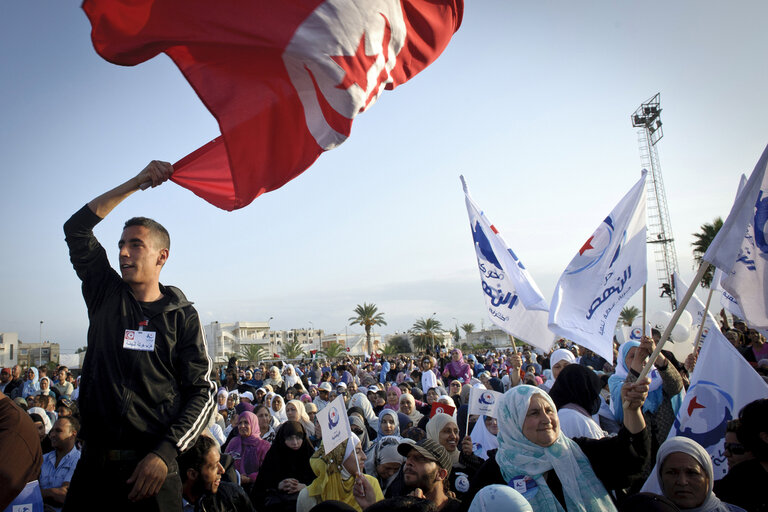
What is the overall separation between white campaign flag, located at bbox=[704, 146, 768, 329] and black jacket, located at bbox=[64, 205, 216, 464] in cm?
310

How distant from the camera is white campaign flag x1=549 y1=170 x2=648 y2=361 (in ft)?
18.6

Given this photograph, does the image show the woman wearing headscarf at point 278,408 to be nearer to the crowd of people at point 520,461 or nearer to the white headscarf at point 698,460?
the crowd of people at point 520,461

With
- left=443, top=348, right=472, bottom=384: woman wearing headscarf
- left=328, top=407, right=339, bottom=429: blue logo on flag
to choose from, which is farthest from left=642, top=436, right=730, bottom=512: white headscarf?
left=443, top=348, right=472, bottom=384: woman wearing headscarf

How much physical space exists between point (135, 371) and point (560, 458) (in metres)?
2.18

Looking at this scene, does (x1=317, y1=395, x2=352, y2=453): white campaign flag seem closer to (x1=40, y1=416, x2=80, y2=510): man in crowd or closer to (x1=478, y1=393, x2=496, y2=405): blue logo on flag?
(x1=478, y1=393, x2=496, y2=405): blue logo on flag

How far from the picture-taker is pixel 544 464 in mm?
2730

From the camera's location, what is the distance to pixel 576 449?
2.79m

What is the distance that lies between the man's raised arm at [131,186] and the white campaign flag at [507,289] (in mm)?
5187

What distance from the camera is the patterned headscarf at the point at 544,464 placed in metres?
2.63

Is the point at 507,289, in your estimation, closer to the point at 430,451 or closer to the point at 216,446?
the point at 430,451

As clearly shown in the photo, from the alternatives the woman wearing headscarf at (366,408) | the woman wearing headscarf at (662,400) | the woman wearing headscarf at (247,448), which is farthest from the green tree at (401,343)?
the woman wearing headscarf at (662,400)

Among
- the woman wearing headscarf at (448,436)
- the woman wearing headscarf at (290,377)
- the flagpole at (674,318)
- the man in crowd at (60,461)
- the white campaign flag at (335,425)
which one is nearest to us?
the flagpole at (674,318)

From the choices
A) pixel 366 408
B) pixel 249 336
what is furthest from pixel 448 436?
pixel 249 336

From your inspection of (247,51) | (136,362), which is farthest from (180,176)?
(136,362)
